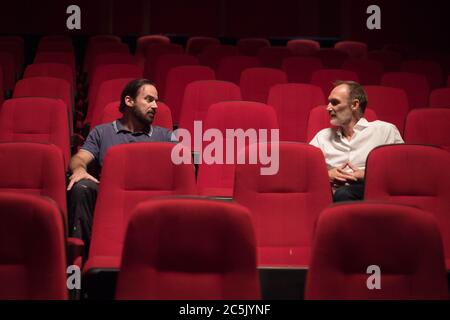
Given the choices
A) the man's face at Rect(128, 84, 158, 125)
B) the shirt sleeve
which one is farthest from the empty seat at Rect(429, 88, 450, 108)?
the shirt sleeve

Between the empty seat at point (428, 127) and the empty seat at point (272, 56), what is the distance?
1.94 metres

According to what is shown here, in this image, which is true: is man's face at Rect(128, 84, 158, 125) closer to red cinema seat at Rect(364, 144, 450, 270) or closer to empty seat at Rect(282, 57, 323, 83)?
red cinema seat at Rect(364, 144, 450, 270)

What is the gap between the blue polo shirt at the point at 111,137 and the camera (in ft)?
7.99

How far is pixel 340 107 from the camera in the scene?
240cm

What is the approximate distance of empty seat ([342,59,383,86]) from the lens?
385cm

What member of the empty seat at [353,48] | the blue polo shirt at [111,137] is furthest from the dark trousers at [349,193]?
the empty seat at [353,48]

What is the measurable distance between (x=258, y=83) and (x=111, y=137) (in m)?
1.24

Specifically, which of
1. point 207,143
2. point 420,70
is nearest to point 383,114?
point 207,143

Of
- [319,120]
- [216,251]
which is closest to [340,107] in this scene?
[319,120]

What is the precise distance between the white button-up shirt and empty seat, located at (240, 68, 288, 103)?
1.10m

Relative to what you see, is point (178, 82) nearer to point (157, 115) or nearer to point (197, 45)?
point (157, 115)

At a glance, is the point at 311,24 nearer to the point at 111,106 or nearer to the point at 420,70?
the point at 420,70

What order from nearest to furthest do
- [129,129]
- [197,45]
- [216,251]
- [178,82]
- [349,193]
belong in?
[216,251]
[349,193]
[129,129]
[178,82]
[197,45]

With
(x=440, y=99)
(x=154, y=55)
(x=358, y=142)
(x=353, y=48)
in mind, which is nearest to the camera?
(x=358, y=142)
